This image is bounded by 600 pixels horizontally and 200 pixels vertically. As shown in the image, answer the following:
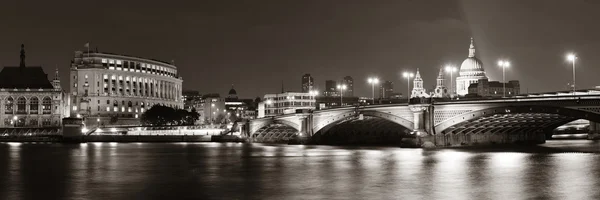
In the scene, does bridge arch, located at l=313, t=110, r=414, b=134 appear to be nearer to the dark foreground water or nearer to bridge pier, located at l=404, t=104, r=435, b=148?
bridge pier, located at l=404, t=104, r=435, b=148

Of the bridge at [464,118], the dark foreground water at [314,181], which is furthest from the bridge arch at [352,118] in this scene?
the dark foreground water at [314,181]

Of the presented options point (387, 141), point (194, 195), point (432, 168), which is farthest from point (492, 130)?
point (194, 195)

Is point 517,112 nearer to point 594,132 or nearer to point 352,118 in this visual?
point 352,118

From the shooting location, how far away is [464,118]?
8956 centimetres

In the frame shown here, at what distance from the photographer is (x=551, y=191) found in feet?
125

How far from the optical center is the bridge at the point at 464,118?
79.5m

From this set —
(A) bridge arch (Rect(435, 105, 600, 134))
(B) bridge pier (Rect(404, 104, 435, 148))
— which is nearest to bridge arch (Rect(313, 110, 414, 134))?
(B) bridge pier (Rect(404, 104, 435, 148))

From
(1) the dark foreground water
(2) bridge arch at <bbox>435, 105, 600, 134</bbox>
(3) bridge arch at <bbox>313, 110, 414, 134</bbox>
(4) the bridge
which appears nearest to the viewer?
(1) the dark foreground water

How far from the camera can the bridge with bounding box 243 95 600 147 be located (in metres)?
79.5

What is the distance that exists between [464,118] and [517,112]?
7742 mm

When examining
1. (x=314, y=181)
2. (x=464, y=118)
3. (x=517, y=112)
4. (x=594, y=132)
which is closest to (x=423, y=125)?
(x=464, y=118)

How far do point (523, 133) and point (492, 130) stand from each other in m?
10.0

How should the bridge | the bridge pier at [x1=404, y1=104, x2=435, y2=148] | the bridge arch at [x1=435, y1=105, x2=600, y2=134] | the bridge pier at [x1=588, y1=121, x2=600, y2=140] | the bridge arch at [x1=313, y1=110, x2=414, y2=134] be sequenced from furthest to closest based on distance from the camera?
the bridge pier at [x1=588, y1=121, x2=600, y2=140]
the bridge arch at [x1=313, y1=110, x2=414, y2=134]
the bridge pier at [x1=404, y1=104, x2=435, y2=148]
the bridge
the bridge arch at [x1=435, y1=105, x2=600, y2=134]

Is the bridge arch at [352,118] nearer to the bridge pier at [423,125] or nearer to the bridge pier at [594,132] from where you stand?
the bridge pier at [423,125]
